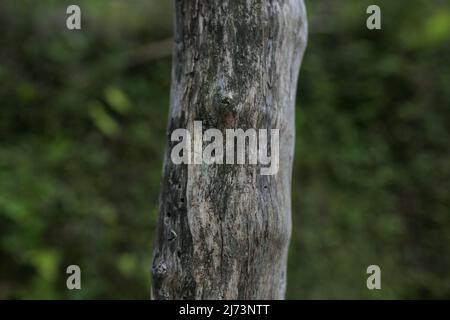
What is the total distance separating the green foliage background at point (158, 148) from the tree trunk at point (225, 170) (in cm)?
210

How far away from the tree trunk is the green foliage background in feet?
6.91

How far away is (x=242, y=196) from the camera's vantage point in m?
1.90

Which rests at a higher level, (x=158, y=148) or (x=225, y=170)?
(x=158, y=148)

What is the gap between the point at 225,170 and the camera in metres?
Result: 1.89

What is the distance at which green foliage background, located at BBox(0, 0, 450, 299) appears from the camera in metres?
4.01

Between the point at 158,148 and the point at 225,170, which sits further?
the point at 158,148

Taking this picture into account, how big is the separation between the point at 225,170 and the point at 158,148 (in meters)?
2.74

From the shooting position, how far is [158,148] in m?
4.56

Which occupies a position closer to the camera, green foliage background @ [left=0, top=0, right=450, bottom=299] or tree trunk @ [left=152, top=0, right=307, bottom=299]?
tree trunk @ [left=152, top=0, right=307, bottom=299]

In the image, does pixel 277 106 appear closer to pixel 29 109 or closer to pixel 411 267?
pixel 29 109

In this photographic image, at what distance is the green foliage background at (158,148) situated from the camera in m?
4.01

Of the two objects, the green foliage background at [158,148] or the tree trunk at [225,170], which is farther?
the green foliage background at [158,148]

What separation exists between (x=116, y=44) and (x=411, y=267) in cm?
327
